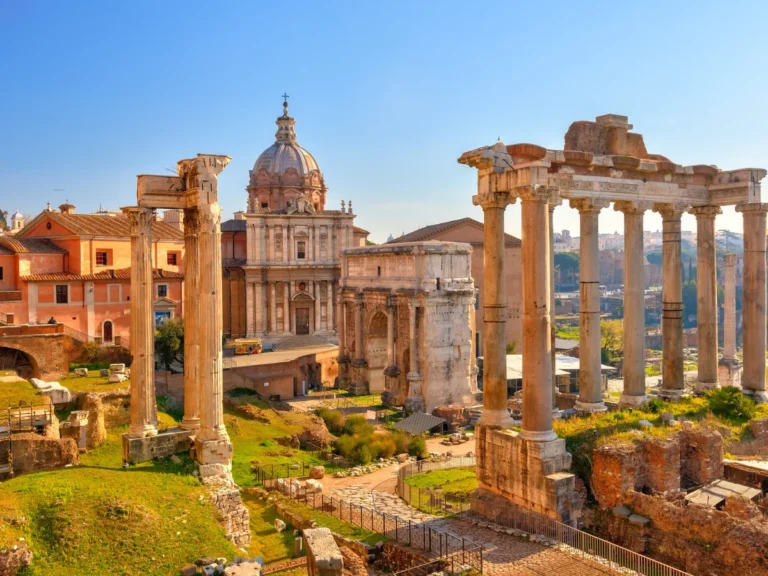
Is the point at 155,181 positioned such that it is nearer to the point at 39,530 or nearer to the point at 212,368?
the point at 212,368

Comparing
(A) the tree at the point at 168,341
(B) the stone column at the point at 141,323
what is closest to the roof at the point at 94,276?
(A) the tree at the point at 168,341

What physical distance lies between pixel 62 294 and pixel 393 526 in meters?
27.0

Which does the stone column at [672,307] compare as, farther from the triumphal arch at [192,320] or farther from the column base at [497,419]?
the triumphal arch at [192,320]

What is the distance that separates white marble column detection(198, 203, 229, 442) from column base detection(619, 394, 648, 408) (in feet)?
31.7

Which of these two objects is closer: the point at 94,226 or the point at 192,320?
the point at 192,320

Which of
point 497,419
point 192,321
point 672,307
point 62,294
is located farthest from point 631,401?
point 62,294

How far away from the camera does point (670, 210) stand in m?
18.0

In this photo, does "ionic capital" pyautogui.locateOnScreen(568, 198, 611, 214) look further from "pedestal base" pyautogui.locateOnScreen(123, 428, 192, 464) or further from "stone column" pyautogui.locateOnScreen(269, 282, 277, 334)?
"stone column" pyautogui.locateOnScreen(269, 282, 277, 334)

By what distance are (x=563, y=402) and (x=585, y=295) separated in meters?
10.7

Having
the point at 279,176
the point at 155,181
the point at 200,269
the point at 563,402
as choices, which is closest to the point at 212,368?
the point at 200,269

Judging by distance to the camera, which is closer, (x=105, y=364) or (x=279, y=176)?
(x=105, y=364)

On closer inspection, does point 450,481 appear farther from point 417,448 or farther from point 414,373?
point 414,373

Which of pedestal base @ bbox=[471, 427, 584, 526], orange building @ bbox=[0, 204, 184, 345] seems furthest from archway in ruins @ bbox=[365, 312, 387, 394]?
pedestal base @ bbox=[471, 427, 584, 526]

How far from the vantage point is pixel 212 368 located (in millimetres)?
15906
